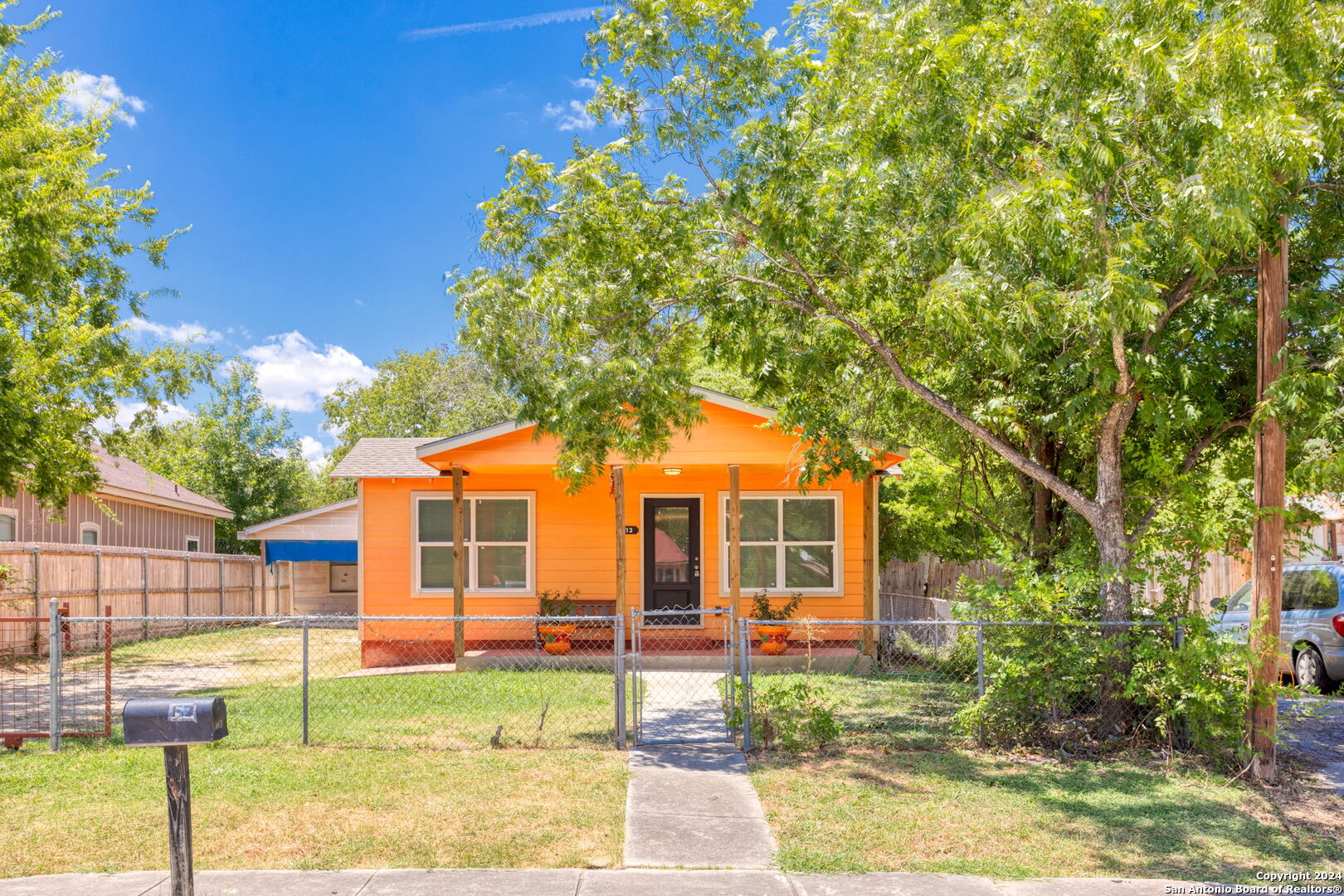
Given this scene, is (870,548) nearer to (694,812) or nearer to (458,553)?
(458,553)

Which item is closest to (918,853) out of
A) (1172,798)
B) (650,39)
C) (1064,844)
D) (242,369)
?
(1064,844)

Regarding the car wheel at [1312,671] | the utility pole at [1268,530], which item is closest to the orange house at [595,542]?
the car wheel at [1312,671]

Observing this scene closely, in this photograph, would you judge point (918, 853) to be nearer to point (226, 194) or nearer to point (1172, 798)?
point (1172, 798)

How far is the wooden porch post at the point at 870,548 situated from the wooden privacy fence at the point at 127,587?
9393mm

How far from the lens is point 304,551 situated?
25125mm

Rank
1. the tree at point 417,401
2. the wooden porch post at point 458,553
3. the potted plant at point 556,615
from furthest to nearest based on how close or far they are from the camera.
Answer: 1. the tree at point 417,401
2. the potted plant at point 556,615
3. the wooden porch post at point 458,553

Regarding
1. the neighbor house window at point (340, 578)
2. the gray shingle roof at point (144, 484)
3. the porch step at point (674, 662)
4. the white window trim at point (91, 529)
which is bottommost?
the neighbor house window at point (340, 578)

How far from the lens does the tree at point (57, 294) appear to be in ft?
36.4

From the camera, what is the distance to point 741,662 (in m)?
8.02

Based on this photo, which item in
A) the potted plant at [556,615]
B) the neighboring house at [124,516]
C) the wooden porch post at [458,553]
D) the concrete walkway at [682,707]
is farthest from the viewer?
the neighboring house at [124,516]

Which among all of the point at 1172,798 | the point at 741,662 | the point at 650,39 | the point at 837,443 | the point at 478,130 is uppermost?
the point at 478,130

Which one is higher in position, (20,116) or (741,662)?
(20,116)

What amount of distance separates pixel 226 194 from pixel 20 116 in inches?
570

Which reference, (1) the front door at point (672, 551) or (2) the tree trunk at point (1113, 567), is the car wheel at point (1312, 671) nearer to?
(2) the tree trunk at point (1113, 567)
